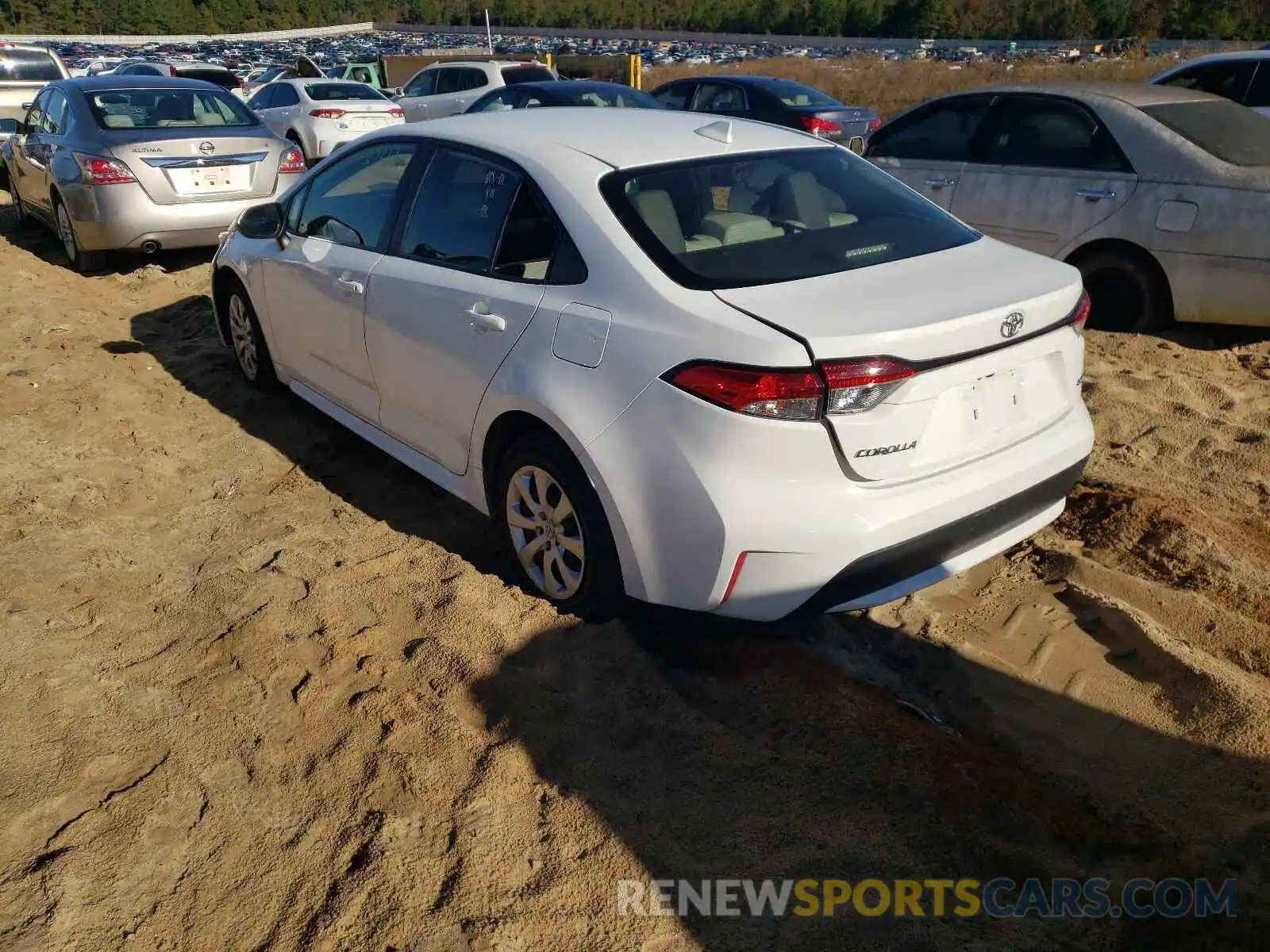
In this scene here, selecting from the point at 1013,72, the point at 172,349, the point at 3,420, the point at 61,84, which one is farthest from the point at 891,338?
the point at 1013,72

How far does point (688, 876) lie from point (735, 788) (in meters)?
0.33

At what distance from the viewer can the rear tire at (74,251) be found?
338 inches

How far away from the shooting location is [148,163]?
26.3ft

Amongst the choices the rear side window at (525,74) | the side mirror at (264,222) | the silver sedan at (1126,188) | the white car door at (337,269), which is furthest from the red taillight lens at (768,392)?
the rear side window at (525,74)

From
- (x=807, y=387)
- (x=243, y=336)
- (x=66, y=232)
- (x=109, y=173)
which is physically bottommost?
(x=66, y=232)

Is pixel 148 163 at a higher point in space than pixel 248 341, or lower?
higher

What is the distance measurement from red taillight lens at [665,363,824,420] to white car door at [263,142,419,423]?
78.2 inches

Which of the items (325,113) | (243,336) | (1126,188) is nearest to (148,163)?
(243,336)

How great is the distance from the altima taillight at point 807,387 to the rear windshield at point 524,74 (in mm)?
15366

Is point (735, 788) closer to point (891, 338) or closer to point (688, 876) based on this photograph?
point (688, 876)

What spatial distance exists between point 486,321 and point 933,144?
4892 millimetres

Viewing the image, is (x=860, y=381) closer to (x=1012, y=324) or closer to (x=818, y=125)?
(x=1012, y=324)

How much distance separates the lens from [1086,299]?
132 inches

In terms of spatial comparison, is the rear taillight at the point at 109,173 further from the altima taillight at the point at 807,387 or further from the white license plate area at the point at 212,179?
the altima taillight at the point at 807,387
